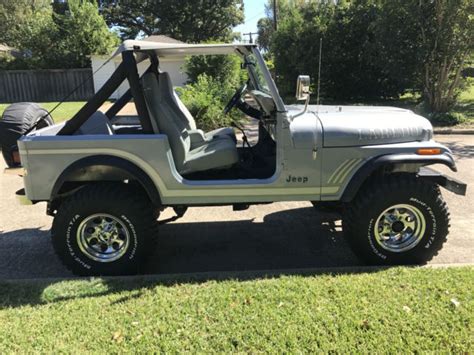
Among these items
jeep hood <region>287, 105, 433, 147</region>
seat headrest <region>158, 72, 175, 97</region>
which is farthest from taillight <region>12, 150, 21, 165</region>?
jeep hood <region>287, 105, 433, 147</region>

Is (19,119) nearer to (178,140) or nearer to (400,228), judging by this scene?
(178,140)

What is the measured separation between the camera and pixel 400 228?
3.70m

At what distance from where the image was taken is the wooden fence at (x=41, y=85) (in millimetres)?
23438

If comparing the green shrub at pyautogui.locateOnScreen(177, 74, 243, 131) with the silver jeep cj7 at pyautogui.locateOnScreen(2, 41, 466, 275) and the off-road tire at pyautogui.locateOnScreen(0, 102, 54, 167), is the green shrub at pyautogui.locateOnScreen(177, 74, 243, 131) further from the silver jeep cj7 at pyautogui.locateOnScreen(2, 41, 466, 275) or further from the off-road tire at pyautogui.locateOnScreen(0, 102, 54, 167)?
the silver jeep cj7 at pyautogui.locateOnScreen(2, 41, 466, 275)

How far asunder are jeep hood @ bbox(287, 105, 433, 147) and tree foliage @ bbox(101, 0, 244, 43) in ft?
110

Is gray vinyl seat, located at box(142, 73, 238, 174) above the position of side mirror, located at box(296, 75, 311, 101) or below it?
below

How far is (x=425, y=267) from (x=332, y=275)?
83 cm

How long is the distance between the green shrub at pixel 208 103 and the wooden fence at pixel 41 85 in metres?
14.3

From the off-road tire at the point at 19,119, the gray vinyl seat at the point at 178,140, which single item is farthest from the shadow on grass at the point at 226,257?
the off-road tire at the point at 19,119

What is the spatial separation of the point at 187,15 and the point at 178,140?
36271 millimetres

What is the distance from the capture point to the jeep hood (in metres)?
3.50

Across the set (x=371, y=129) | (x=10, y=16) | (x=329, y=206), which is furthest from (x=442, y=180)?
(x=10, y=16)

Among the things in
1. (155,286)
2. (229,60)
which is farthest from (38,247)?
(229,60)

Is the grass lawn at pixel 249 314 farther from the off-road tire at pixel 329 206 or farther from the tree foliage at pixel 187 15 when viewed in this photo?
the tree foliage at pixel 187 15
